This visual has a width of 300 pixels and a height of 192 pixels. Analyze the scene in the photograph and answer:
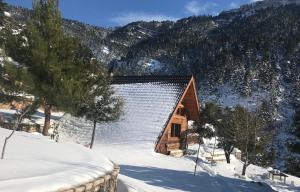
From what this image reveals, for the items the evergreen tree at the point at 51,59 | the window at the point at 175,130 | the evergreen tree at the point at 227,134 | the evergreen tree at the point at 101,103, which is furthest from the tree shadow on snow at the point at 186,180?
the window at the point at 175,130

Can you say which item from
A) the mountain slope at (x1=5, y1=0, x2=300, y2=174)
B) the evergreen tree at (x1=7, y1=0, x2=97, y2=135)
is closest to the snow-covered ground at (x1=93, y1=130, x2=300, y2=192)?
the evergreen tree at (x1=7, y1=0, x2=97, y2=135)

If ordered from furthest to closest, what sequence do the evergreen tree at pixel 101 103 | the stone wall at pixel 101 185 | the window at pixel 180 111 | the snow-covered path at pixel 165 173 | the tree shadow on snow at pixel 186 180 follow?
the window at pixel 180 111 < the evergreen tree at pixel 101 103 < the snow-covered path at pixel 165 173 < the tree shadow on snow at pixel 186 180 < the stone wall at pixel 101 185

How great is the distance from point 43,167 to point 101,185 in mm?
1188

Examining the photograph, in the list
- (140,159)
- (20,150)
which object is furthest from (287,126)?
(20,150)

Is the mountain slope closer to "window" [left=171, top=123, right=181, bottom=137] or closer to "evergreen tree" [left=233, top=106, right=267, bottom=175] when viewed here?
"window" [left=171, top=123, right=181, bottom=137]

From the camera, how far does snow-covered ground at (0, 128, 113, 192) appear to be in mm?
7047

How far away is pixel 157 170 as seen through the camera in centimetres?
2223

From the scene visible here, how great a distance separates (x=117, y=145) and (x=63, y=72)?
6.46m

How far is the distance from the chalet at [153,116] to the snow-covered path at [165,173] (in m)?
1.70

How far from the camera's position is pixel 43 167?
872 centimetres

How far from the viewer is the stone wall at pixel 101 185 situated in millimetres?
7689

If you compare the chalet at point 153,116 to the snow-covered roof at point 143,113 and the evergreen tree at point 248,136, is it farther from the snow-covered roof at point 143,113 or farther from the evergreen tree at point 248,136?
the evergreen tree at point 248,136

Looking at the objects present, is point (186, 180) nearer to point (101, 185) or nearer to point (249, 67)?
point (101, 185)

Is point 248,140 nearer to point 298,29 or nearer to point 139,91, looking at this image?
point 139,91
